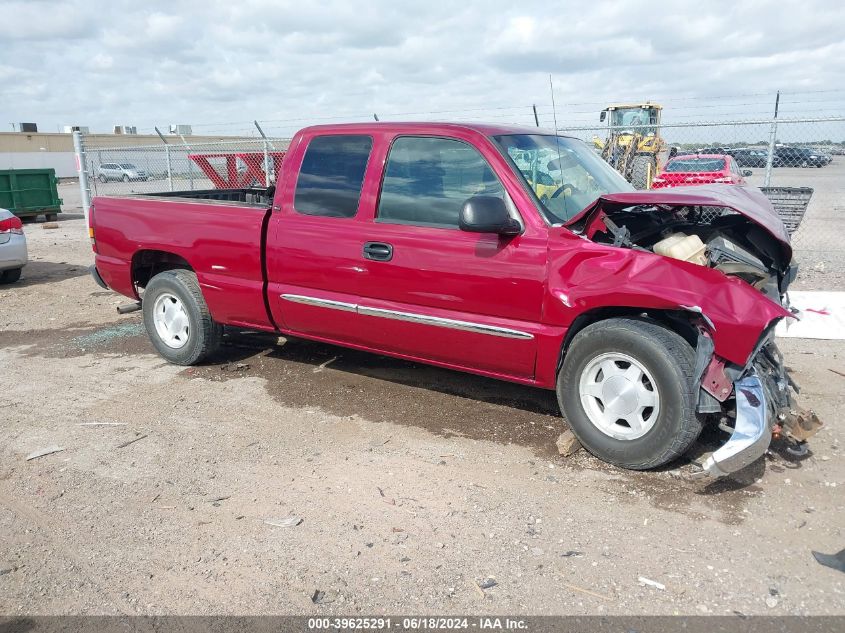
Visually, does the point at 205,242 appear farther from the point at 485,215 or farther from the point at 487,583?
the point at 487,583

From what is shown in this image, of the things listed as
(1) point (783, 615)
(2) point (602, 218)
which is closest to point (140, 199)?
(2) point (602, 218)

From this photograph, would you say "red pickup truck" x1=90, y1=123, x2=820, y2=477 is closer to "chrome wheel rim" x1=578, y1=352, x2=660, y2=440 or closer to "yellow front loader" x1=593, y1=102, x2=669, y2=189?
"chrome wheel rim" x1=578, y1=352, x2=660, y2=440

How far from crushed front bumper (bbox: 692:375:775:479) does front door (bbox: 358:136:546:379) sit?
1154mm

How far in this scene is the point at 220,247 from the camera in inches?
201

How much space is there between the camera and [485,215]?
12.1ft

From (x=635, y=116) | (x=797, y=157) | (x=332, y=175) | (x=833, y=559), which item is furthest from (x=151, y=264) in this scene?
(x=635, y=116)

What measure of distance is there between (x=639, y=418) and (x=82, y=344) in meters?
5.48

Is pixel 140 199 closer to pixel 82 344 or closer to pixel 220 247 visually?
pixel 220 247

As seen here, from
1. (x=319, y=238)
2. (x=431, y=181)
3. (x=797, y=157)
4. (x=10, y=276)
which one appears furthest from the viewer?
(x=797, y=157)

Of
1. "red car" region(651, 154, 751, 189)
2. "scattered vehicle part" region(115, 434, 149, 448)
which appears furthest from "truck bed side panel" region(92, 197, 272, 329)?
"red car" region(651, 154, 751, 189)

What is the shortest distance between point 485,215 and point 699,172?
11.2 metres

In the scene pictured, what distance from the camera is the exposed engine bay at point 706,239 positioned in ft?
12.2

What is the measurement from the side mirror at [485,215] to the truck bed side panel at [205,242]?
72.8 inches

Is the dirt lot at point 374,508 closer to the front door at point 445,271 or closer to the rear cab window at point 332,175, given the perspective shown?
the front door at point 445,271
